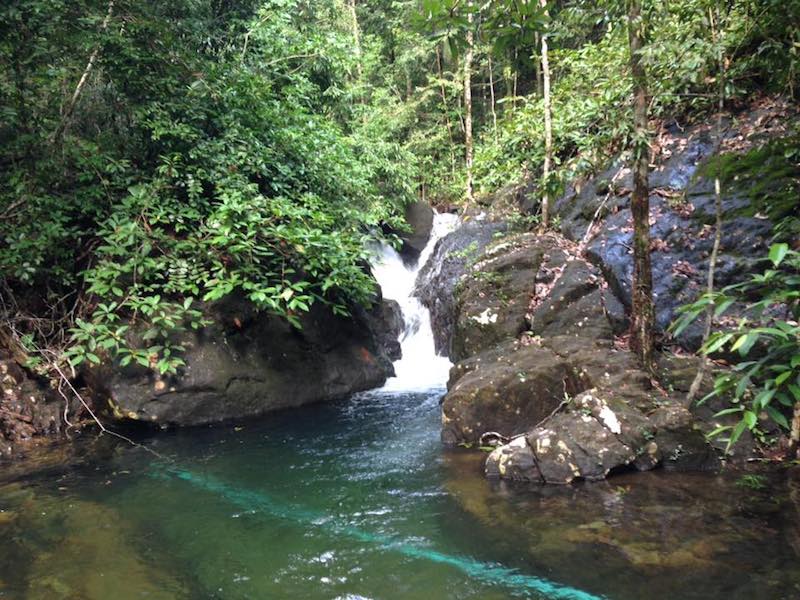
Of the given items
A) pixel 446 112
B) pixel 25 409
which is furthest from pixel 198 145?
pixel 446 112

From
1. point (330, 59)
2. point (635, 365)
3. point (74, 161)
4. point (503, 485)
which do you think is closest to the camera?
point (503, 485)

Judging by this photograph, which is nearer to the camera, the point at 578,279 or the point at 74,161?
the point at 74,161

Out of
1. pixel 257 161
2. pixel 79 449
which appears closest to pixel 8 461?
pixel 79 449

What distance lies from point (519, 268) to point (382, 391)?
3159mm

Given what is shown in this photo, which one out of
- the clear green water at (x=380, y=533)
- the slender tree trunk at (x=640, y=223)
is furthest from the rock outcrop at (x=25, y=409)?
the slender tree trunk at (x=640, y=223)

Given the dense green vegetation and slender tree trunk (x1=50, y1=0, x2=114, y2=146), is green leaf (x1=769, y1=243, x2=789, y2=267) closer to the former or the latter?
the dense green vegetation

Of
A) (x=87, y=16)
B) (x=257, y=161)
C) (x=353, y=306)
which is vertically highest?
(x=87, y=16)

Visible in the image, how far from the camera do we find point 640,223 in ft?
18.8

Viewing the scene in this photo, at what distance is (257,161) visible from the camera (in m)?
7.86

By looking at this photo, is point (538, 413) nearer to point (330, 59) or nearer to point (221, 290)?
point (221, 290)

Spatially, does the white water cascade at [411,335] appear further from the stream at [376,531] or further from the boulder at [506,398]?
the stream at [376,531]

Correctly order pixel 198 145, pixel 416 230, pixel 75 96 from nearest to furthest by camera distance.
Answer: pixel 75 96
pixel 198 145
pixel 416 230

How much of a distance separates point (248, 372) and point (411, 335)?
4.70 meters

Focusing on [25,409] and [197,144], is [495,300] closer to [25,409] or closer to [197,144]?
[197,144]
